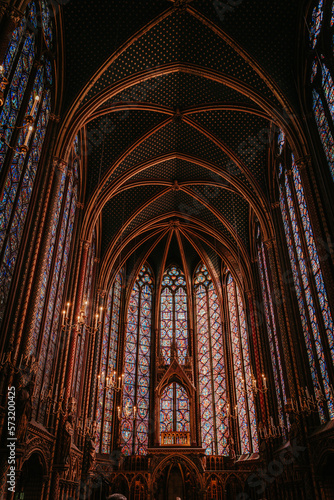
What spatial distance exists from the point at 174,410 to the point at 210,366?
126 inches

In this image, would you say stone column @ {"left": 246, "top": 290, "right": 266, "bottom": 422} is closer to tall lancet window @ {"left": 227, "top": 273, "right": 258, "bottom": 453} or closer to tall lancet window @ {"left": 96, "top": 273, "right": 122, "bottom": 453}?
tall lancet window @ {"left": 227, "top": 273, "right": 258, "bottom": 453}

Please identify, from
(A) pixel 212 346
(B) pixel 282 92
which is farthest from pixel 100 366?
(B) pixel 282 92

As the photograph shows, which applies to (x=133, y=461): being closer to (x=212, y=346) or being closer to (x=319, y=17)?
(x=212, y=346)

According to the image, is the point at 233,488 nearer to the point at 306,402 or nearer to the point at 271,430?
the point at 271,430

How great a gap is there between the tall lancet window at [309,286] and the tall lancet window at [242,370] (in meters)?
5.39

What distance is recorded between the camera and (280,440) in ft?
51.6

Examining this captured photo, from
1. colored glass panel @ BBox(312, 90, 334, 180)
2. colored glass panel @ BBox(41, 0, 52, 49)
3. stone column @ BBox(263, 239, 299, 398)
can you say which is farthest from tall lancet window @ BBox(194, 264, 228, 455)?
colored glass panel @ BBox(41, 0, 52, 49)

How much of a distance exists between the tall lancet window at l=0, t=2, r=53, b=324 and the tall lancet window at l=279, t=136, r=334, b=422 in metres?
8.56

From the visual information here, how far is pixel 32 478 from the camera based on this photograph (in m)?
12.1

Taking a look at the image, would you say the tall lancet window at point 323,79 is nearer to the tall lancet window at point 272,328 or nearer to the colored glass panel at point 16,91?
the tall lancet window at point 272,328

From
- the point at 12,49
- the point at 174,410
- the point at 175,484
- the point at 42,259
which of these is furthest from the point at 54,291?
the point at 174,410

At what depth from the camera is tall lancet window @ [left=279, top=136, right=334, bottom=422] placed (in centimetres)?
1227

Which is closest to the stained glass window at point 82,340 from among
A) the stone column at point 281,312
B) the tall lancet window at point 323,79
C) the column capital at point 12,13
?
the stone column at point 281,312

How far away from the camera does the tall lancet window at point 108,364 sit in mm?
20141
